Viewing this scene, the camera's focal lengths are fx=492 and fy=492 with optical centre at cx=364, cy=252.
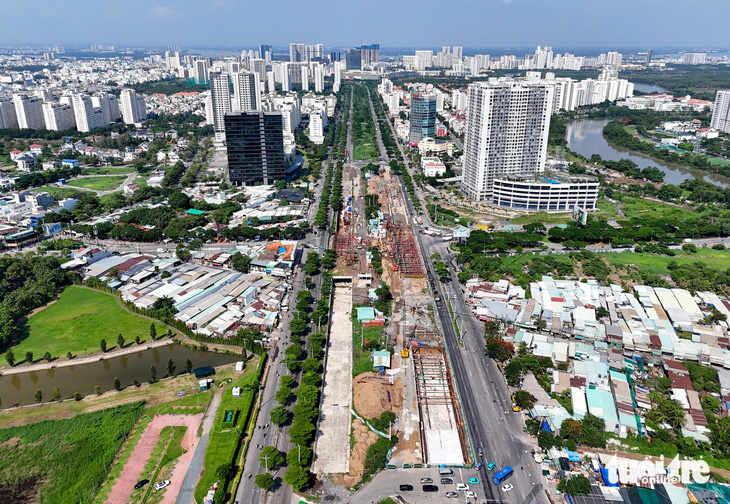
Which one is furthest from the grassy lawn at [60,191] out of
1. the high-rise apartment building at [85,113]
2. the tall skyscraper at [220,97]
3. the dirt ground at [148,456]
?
the dirt ground at [148,456]

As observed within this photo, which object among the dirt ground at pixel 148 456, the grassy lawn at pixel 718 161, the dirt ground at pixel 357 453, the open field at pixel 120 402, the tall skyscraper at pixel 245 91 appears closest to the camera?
the dirt ground at pixel 148 456

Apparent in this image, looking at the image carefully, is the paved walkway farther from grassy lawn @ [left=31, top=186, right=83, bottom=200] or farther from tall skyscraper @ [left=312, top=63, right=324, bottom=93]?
tall skyscraper @ [left=312, top=63, right=324, bottom=93]

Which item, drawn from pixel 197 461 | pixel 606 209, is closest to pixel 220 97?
pixel 606 209

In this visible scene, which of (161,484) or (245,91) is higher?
(245,91)

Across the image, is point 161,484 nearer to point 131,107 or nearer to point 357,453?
point 357,453

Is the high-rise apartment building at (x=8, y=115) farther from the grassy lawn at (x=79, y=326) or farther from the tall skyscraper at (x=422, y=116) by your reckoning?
the grassy lawn at (x=79, y=326)

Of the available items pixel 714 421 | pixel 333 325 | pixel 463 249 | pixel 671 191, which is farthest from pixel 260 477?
pixel 671 191
